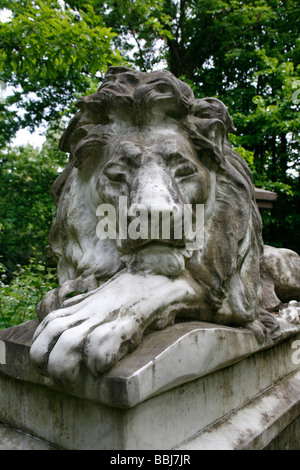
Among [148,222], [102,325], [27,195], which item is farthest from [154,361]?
[27,195]

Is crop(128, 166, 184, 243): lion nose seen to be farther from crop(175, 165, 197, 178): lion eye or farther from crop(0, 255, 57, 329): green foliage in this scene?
crop(0, 255, 57, 329): green foliage

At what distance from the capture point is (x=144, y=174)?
176cm

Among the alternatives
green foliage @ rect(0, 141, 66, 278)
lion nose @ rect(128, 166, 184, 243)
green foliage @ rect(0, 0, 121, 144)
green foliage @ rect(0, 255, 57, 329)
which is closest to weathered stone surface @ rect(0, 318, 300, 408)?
lion nose @ rect(128, 166, 184, 243)

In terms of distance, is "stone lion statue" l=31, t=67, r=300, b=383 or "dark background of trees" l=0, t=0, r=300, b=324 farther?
"dark background of trees" l=0, t=0, r=300, b=324

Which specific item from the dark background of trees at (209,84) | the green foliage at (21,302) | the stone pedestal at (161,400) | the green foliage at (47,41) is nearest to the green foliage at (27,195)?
the dark background of trees at (209,84)

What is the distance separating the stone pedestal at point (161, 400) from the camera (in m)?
1.35

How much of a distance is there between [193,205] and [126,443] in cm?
102

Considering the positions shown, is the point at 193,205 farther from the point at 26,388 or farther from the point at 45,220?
the point at 45,220

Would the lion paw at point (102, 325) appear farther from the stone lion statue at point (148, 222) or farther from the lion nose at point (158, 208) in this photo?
the lion nose at point (158, 208)

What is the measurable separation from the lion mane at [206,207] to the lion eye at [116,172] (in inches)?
4.6

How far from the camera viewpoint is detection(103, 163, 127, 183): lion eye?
1.83 metres

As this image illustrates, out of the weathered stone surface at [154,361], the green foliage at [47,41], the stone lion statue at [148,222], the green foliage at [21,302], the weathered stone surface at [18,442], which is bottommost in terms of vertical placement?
the weathered stone surface at [18,442]

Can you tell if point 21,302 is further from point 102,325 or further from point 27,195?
point 27,195

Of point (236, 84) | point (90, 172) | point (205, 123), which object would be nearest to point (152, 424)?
point (90, 172)
